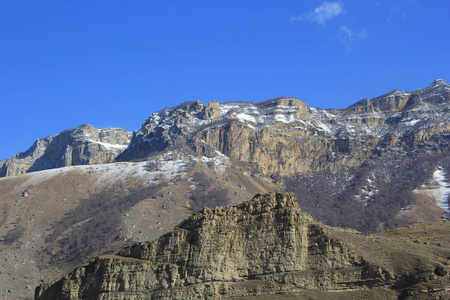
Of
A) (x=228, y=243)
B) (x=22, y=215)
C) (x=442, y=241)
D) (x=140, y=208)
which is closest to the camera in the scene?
(x=228, y=243)

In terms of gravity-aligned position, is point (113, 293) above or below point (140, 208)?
below

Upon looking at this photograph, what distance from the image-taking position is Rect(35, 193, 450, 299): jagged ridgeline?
57.6 metres

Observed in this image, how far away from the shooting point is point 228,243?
60.9m

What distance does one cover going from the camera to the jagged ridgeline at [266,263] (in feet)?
189

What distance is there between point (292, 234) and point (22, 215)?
147 metres

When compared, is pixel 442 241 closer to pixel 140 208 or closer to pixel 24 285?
pixel 24 285

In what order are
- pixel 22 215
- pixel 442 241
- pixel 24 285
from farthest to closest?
pixel 22 215, pixel 24 285, pixel 442 241

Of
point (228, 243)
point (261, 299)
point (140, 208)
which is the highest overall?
point (140, 208)

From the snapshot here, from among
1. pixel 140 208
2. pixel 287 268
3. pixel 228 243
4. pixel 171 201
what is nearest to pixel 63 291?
pixel 228 243

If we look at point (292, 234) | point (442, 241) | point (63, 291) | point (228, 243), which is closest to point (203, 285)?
point (228, 243)

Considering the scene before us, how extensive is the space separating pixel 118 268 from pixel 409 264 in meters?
25.5

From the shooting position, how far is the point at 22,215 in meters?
194

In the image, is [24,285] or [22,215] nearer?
[24,285]

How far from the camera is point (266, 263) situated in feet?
195
